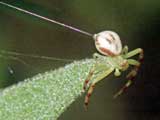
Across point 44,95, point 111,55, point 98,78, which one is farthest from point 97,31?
point 44,95

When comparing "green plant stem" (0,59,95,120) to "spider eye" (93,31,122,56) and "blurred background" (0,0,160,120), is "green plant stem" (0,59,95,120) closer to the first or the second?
"spider eye" (93,31,122,56)

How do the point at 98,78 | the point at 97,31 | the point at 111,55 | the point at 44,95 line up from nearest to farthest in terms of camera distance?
the point at 44,95, the point at 98,78, the point at 111,55, the point at 97,31

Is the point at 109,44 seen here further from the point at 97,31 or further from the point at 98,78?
the point at 97,31

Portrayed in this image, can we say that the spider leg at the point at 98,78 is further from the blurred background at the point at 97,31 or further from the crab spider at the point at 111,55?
the blurred background at the point at 97,31

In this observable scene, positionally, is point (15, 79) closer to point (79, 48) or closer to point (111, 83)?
point (79, 48)

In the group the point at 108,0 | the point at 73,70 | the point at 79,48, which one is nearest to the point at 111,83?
the point at 79,48

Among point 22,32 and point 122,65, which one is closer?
point 122,65
